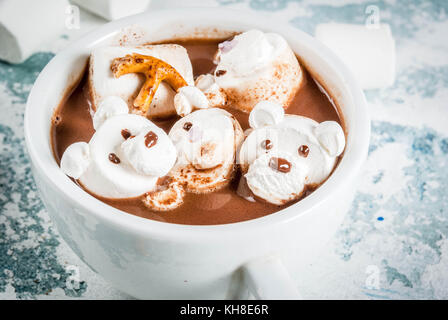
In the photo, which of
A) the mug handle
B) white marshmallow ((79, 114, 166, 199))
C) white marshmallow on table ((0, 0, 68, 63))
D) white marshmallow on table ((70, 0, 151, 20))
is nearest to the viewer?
the mug handle

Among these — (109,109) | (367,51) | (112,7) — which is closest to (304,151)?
(109,109)

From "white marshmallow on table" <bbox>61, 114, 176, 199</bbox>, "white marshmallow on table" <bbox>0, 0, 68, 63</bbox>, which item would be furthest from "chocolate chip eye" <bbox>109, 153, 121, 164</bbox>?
"white marshmallow on table" <bbox>0, 0, 68, 63</bbox>

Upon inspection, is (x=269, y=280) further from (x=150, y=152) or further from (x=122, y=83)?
(x=122, y=83)

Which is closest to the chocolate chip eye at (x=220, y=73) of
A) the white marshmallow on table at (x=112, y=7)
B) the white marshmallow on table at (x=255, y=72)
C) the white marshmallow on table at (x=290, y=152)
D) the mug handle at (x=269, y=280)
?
the white marshmallow on table at (x=255, y=72)

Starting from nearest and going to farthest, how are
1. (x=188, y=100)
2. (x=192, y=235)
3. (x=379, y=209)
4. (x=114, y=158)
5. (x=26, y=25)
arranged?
(x=192, y=235) < (x=114, y=158) < (x=188, y=100) < (x=379, y=209) < (x=26, y=25)

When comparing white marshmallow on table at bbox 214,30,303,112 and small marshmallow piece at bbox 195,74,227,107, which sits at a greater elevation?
white marshmallow on table at bbox 214,30,303,112

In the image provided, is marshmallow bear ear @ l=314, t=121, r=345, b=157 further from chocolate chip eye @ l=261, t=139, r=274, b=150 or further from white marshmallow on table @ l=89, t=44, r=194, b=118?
white marshmallow on table @ l=89, t=44, r=194, b=118

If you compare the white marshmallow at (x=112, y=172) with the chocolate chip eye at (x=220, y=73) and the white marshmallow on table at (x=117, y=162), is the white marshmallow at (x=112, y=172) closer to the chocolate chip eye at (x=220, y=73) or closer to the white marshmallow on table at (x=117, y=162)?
the white marshmallow on table at (x=117, y=162)
